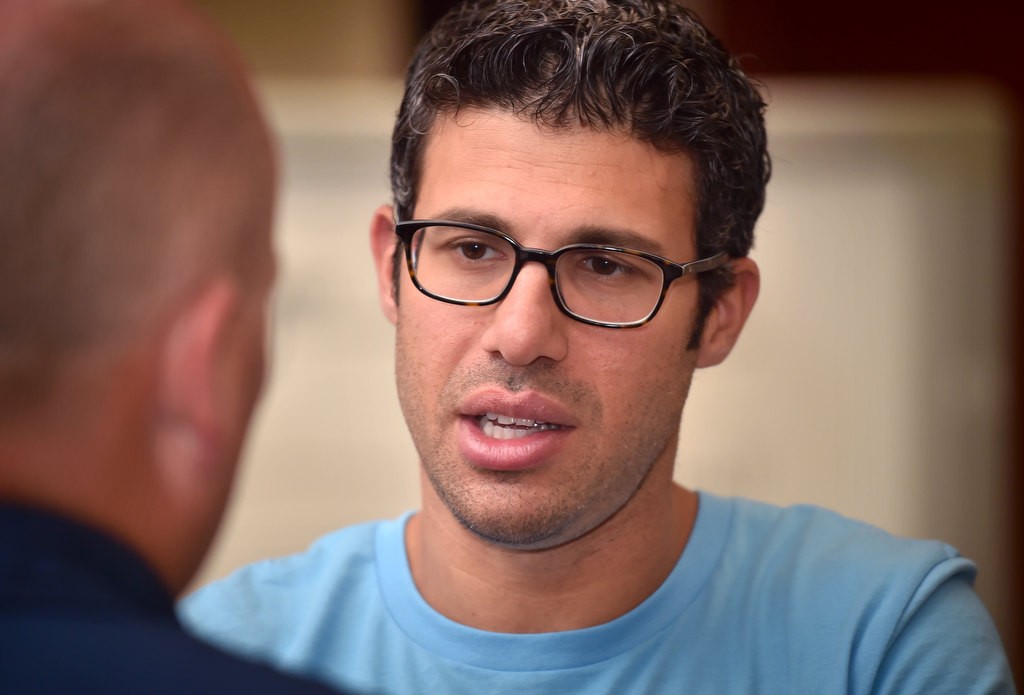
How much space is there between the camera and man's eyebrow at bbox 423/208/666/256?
53.9 inches

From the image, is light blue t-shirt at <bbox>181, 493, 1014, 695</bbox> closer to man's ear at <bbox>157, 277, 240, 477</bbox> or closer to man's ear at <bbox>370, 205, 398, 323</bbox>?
man's ear at <bbox>370, 205, 398, 323</bbox>

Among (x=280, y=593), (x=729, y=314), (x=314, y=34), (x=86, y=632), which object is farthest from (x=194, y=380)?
(x=314, y=34)

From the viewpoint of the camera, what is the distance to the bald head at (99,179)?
0.77 m

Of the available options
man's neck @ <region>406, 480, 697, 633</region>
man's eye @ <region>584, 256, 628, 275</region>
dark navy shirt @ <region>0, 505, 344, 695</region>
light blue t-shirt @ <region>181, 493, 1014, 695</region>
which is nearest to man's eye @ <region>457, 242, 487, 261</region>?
man's eye @ <region>584, 256, 628, 275</region>

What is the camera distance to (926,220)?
10.6ft

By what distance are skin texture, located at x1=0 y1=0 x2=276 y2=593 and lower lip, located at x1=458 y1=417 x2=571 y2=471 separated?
53 centimetres

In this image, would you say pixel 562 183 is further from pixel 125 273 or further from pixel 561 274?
pixel 125 273

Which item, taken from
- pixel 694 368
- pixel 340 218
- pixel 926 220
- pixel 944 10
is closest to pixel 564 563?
pixel 694 368

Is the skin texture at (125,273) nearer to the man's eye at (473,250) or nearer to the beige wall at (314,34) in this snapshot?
the man's eye at (473,250)

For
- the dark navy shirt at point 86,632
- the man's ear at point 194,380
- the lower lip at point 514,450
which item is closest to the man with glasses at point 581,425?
the lower lip at point 514,450

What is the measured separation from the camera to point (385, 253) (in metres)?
1.61

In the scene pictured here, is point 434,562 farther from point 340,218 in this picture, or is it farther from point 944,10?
point 944,10

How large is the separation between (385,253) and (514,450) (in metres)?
0.40

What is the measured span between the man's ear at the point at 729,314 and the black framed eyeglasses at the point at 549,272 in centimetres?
13
